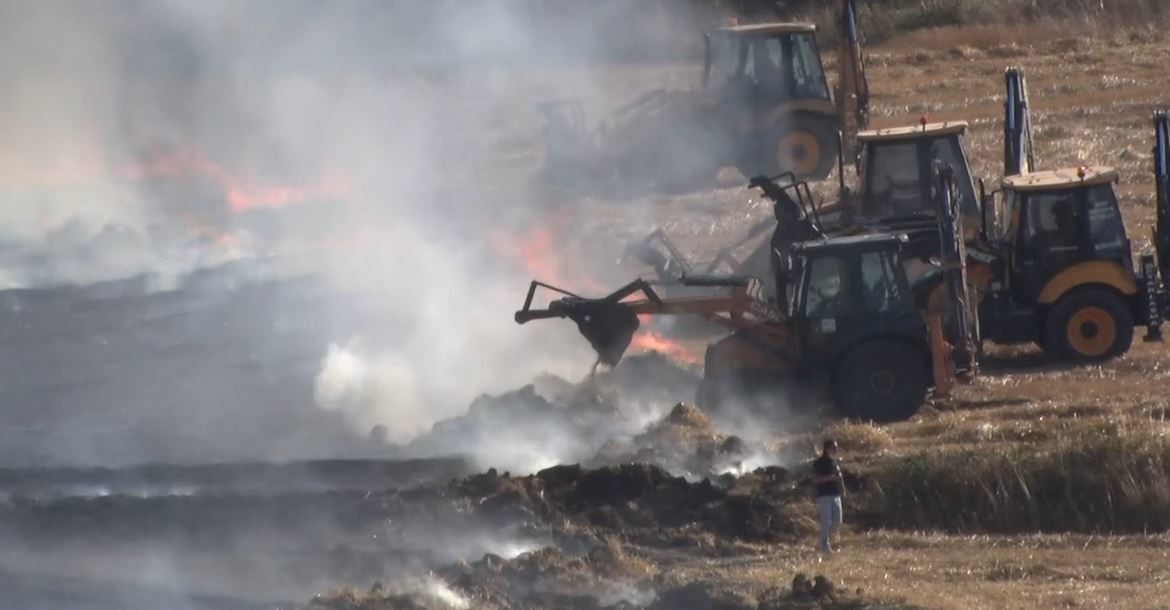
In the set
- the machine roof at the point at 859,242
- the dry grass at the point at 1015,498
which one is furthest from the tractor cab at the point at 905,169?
the machine roof at the point at 859,242

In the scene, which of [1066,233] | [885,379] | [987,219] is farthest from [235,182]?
[885,379]

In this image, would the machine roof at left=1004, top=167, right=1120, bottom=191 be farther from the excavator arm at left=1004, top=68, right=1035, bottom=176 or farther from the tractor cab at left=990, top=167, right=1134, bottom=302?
the excavator arm at left=1004, top=68, right=1035, bottom=176

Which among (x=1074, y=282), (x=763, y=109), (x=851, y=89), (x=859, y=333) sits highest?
(x=851, y=89)

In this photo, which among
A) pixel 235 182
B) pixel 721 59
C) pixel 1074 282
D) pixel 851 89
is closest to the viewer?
pixel 1074 282

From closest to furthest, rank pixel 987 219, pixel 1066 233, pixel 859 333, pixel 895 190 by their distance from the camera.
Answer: pixel 859 333, pixel 1066 233, pixel 987 219, pixel 895 190

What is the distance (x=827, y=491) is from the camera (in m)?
16.6

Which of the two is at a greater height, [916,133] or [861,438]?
[916,133]

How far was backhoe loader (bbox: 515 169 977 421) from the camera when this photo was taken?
66.8 ft

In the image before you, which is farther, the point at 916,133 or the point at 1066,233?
the point at 916,133

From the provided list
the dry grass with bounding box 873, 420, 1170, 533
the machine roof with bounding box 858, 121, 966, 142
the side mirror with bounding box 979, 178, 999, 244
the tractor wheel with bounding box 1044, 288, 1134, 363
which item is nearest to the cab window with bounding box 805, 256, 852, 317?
the dry grass with bounding box 873, 420, 1170, 533

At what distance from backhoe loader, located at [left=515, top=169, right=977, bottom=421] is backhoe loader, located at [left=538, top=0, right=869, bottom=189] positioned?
12.6 meters

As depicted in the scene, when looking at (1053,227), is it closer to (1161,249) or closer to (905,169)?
(1161,249)

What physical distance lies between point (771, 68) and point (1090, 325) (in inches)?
490

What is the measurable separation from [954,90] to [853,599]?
30.0 meters
